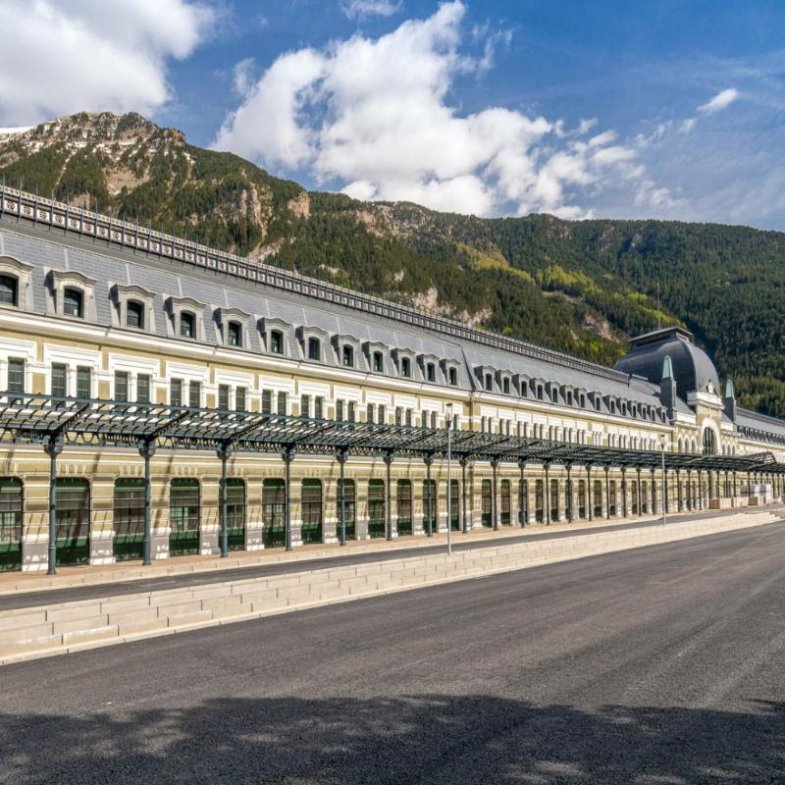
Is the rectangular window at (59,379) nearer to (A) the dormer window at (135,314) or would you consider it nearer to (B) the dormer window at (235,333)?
(A) the dormer window at (135,314)

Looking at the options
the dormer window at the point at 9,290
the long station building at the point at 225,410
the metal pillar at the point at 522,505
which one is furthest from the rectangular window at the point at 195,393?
the metal pillar at the point at 522,505

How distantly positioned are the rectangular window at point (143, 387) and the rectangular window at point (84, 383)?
250 cm

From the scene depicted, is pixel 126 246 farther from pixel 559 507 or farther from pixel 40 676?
pixel 559 507

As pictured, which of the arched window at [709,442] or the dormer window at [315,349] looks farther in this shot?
the arched window at [709,442]

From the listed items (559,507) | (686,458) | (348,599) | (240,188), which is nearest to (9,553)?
(348,599)

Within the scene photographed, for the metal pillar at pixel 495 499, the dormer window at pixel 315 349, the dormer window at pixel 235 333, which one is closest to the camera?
the dormer window at pixel 235 333

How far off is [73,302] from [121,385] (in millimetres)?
4491

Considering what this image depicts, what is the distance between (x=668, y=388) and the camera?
10038 centimetres

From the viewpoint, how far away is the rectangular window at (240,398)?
138 feet

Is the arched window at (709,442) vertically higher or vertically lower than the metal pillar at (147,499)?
higher

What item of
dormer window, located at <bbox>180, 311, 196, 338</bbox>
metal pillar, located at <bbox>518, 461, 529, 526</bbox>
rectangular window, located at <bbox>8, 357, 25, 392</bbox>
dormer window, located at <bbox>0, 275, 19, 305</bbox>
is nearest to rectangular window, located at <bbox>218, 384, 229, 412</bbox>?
dormer window, located at <bbox>180, 311, 196, 338</bbox>

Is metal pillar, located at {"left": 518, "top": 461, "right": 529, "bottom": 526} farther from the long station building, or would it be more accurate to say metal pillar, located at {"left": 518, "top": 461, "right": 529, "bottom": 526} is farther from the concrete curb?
the concrete curb

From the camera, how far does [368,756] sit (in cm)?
969

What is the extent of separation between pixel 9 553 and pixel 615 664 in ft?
87.0
